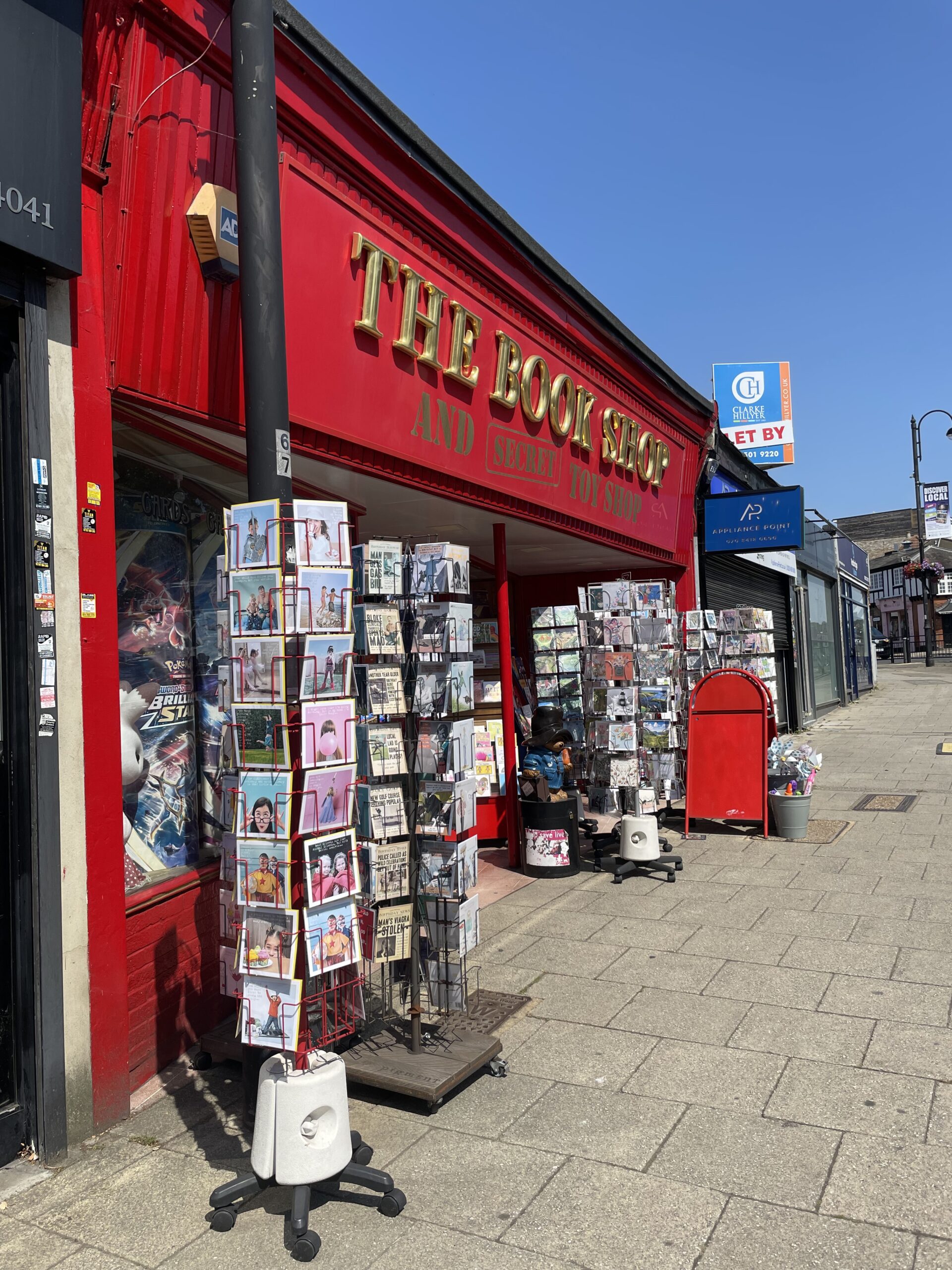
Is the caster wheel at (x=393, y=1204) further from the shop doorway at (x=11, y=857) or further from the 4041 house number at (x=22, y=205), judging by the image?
the 4041 house number at (x=22, y=205)

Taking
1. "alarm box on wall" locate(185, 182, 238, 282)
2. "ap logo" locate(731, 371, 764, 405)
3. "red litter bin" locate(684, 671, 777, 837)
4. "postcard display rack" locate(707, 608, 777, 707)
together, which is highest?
"ap logo" locate(731, 371, 764, 405)

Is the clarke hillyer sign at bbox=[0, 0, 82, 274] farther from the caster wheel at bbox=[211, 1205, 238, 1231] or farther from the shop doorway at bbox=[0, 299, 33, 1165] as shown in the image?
the caster wheel at bbox=[211, 1205, 238, 1231]

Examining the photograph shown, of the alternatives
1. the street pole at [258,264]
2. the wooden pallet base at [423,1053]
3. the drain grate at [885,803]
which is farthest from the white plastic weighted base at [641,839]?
the street pole at [258,264]

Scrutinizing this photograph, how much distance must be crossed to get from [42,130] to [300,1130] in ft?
12.9

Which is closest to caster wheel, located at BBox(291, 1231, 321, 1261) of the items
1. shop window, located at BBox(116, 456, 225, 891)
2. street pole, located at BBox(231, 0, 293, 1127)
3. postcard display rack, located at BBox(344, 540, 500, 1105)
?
street pole, located at BBox(231, 0, 293, 1127)

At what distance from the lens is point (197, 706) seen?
208 inches

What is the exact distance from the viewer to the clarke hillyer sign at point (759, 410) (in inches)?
1161

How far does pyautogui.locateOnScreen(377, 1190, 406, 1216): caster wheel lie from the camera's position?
329 centimetres

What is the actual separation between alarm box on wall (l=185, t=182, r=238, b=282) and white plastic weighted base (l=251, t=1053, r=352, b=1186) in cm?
373

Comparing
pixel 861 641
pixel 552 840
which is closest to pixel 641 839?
pixel 552 840

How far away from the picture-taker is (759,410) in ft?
98.1

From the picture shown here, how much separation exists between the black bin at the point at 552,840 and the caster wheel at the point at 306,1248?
536cm

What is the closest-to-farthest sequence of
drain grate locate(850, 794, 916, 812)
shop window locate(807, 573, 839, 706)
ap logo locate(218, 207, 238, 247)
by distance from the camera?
ap logo locate(218, 207, 238, 247)
drain grate locate(850, 794, 916, 812)
shop window locate(807, 573, 839, 706)

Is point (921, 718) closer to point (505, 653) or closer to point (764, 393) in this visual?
point (764, 393)
